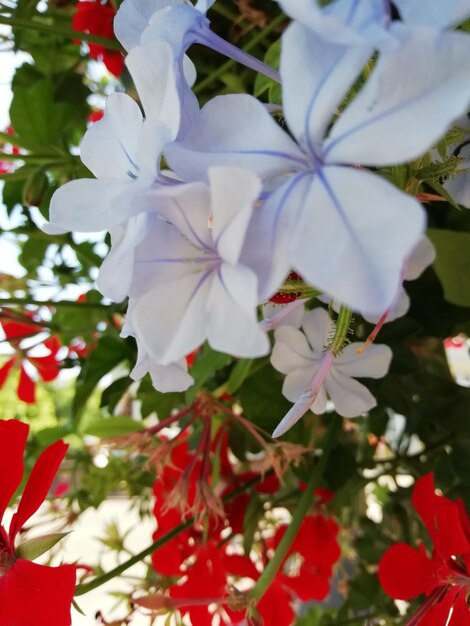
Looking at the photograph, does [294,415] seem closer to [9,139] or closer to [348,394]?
[348,394]

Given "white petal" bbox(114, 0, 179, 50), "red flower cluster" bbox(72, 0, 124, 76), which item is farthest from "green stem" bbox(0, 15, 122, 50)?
"white petal" bbox(114, 0, 179, 50)

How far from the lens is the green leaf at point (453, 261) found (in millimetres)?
216

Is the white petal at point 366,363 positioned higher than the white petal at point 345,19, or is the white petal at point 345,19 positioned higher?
the white petal at point 345,19

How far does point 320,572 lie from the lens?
1.14ft

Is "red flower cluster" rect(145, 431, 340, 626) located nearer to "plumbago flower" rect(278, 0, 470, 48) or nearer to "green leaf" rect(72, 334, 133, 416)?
"green leaf" rect(72, 334, 133, 416)

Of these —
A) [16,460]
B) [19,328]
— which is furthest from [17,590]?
[19,328]

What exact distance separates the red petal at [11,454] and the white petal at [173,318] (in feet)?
0.39

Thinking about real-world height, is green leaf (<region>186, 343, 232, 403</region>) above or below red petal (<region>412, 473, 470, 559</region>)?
above

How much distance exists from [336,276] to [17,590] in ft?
0.60

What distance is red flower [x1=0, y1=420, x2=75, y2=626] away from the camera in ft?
0.70

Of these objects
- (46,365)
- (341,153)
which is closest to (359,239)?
(341,153)

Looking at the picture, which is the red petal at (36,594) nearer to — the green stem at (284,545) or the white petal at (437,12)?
the green stem at (284,545)

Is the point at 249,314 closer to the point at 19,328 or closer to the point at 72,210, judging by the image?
the point at 72,210

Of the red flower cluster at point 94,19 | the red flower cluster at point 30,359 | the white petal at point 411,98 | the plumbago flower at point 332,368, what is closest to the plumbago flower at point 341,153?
the white petal at point 411,98
